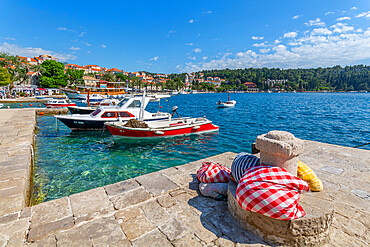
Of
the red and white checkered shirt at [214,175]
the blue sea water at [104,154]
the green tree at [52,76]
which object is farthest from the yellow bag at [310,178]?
the green tree at [52,76]

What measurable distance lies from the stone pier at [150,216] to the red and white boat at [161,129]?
6812mm

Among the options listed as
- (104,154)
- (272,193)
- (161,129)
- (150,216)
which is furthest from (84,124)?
(272,193)

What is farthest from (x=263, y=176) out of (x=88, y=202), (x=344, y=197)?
(x=88, y=202)

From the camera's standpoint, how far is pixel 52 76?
7288 centimetres

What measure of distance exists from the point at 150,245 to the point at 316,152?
22.1ft

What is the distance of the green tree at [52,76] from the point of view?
68.9m

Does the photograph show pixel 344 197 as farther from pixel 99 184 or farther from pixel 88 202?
pixel 99 184

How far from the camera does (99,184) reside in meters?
6.68

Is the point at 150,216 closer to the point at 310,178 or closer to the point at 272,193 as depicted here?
the point at 272,193

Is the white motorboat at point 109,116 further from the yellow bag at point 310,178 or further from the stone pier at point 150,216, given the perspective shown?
the yellow bag at point 310,178

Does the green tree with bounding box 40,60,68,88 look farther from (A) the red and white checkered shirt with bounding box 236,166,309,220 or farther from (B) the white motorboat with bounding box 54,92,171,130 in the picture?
(A) the red and white checkered shirt with bounding box 236,166,309,220

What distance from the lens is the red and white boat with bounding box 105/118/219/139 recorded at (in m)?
11.7

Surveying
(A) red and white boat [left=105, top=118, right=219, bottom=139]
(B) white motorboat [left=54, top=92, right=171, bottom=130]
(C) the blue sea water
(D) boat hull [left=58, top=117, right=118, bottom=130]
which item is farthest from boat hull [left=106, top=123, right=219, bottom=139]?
(D) boat hull [left=58, top=117, right=118, bottom=130]

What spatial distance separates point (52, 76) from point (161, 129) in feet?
266
